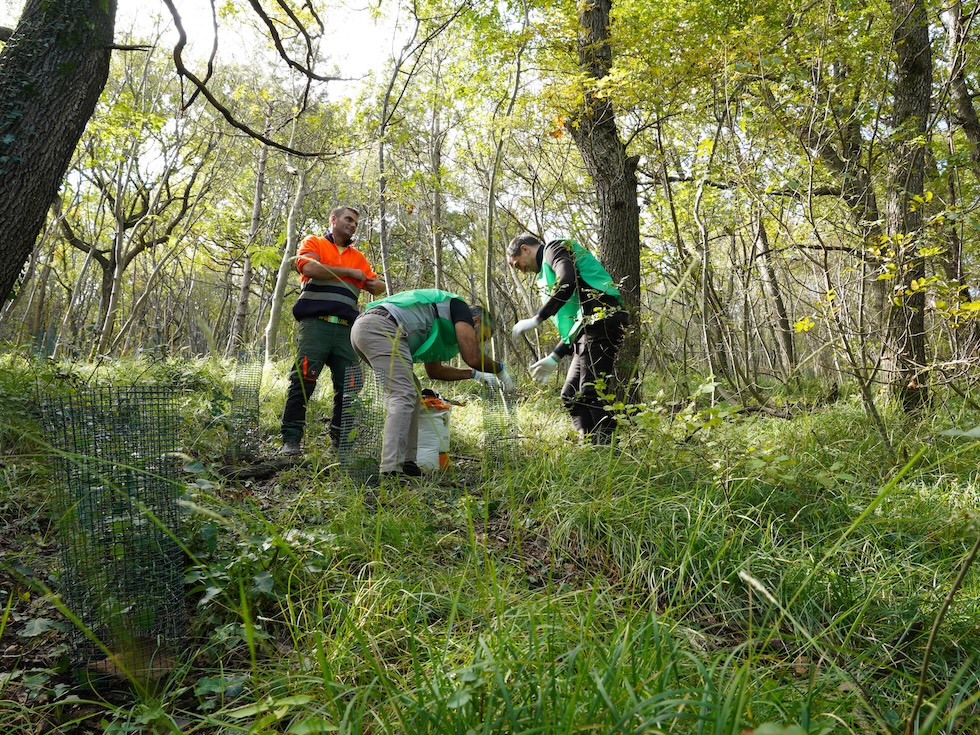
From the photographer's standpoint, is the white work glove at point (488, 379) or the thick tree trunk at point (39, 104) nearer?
the thick tree trunk at point (39, 104)

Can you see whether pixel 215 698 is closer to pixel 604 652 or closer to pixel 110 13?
pixel 604 652

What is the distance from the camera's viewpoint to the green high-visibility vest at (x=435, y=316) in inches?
140

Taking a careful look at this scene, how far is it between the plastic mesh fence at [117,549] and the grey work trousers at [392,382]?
4.45ft

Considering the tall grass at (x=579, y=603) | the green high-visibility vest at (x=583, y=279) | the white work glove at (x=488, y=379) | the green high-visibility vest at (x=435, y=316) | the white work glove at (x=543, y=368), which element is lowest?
the tall grass at (x=579, y=603)

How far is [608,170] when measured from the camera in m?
5.04

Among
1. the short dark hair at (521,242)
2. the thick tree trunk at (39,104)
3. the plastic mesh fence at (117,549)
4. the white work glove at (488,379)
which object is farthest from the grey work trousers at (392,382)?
the thick tree trunk at (39,104)

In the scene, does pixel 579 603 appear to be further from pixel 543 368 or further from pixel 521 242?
pixel 521 242

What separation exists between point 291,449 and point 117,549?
2.33 m

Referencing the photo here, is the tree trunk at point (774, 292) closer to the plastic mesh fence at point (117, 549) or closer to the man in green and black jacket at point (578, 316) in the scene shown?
the man in green and black jacket at point (578, 316)

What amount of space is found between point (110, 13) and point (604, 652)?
3.20 metres

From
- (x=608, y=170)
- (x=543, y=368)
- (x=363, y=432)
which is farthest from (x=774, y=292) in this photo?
(x=363, y=432)

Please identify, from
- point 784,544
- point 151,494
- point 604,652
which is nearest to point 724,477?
point 784,544

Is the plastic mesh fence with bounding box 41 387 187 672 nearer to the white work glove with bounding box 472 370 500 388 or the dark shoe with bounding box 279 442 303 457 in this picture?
the white work glove with bounding box 472 370 500 388

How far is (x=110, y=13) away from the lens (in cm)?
250
